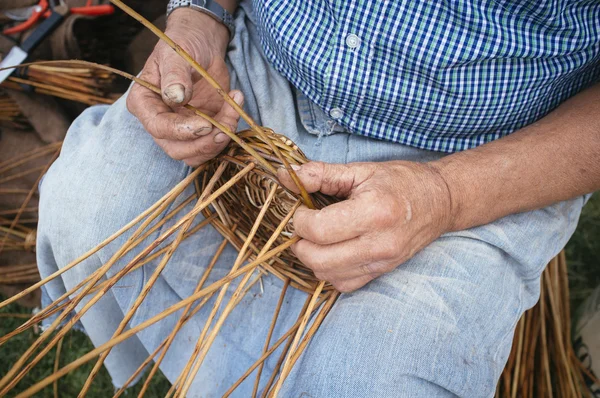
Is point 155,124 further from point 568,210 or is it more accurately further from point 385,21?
point 568,210

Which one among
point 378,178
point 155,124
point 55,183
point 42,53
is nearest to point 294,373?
point 378,178

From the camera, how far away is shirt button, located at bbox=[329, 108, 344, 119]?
859 millimetres

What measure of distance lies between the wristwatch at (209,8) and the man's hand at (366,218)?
1.62ft

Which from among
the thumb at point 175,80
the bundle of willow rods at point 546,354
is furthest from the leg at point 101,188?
the bundle of willow rods at point 546,354

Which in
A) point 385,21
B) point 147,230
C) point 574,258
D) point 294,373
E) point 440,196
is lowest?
point 574,258

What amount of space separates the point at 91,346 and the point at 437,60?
4.39 feet

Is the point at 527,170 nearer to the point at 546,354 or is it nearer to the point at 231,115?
the point at 231,115

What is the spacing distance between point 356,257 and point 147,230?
0.39 m

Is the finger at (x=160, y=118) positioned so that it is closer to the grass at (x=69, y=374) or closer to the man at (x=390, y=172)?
the man at (x=390, y=172)

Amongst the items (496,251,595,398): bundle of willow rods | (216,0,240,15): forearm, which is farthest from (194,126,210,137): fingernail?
(496,251,595,398): bundle of willow rods

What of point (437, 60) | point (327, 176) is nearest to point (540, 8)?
point (437, 60)

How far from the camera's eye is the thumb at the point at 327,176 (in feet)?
2.15

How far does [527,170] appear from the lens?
0.75 metres

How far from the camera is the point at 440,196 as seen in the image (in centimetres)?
72
